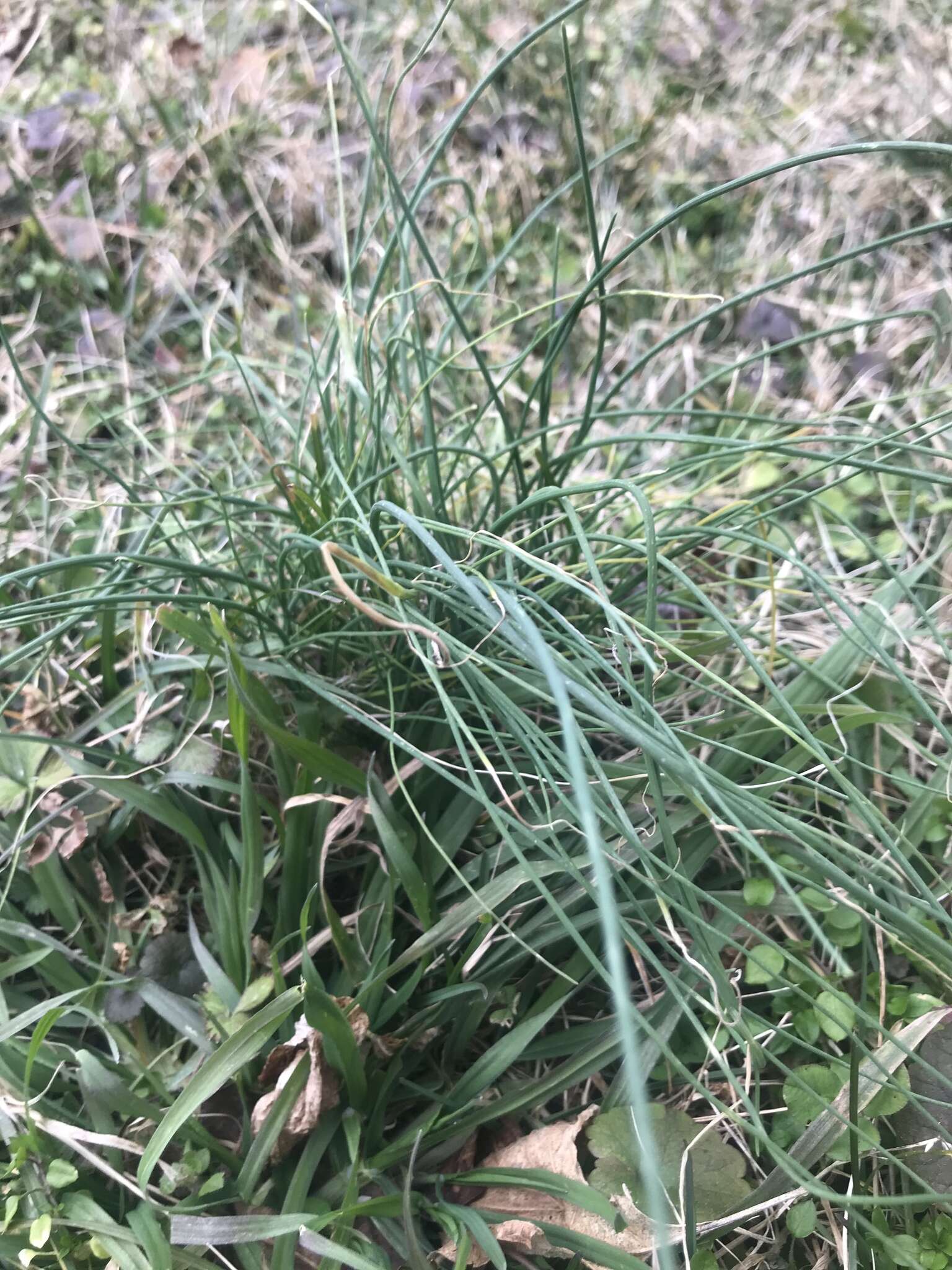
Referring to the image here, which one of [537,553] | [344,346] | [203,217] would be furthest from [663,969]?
[203,217]

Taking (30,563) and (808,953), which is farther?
(30,563)

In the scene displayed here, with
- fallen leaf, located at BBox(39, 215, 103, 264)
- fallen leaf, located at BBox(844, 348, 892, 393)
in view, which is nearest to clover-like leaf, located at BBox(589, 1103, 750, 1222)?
fallen leaf, located at BBox(844, 348, 892, 393)

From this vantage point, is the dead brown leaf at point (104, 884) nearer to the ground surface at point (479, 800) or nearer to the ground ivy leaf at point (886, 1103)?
the ground surface at point (479, 800)

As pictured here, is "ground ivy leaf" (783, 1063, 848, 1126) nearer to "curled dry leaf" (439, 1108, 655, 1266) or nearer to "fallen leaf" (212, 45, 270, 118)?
"curled dry leaf" (439, 1108, 655, 1266)

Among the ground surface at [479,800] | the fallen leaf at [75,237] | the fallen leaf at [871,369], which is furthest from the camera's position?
the fallen leaf at [75,237]

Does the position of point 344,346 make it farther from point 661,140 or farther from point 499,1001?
point 661,140

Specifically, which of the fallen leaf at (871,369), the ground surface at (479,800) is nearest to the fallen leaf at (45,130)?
the ground surface at (479,800)
